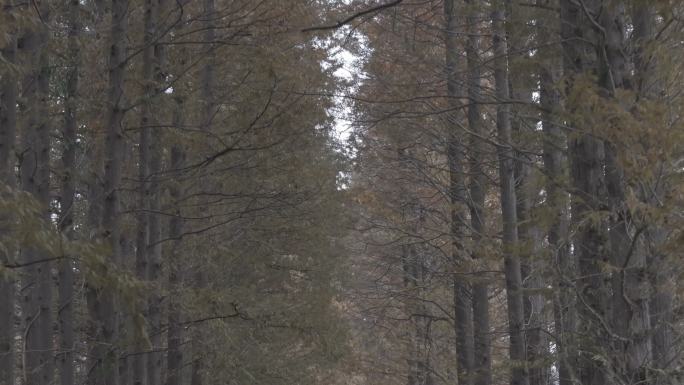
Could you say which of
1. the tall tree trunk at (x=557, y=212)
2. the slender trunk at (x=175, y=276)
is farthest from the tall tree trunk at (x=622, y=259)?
the slender trunk at (x=175, y=276)

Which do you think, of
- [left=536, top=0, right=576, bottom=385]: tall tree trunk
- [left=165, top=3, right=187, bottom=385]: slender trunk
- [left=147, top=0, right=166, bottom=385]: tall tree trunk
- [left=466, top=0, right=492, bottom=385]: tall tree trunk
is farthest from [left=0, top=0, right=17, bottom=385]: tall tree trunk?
[left=466, top=0, right=492, bottom=385]: tall tree trunk

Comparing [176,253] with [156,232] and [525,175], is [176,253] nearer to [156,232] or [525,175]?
[156,232]

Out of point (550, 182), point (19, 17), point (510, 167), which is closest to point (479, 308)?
point (510, 167)

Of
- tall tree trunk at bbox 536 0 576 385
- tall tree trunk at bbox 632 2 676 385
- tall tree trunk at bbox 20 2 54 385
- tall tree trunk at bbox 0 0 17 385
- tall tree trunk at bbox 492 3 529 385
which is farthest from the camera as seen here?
tall tree trunk at bbox 492 3 529 385

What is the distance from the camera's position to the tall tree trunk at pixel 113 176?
6.56 metres

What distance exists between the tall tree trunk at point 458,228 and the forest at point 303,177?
0.08m

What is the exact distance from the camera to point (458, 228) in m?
12.0

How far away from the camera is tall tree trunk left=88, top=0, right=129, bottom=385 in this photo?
6562 millimetres

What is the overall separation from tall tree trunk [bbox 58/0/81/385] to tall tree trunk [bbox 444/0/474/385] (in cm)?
470

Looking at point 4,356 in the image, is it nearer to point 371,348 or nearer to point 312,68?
point 312,68

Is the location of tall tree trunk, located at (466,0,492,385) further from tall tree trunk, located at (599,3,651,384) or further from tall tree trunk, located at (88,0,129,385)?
tall tree trunk, located at (88,0,129,385)

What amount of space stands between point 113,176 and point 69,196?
2397mm

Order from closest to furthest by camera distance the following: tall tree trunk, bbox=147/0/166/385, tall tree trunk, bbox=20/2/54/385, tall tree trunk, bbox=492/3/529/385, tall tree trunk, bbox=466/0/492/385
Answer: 1. tall tree trunk, bbox=20/2/54/385
2. tall tree trunk, bbox=147/0/166/385
3. tall tree trunk, bbox=492/3/529/385
4. tall tree trunk, bbox=466/0/492/385

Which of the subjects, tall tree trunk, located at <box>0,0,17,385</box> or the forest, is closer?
the forest
